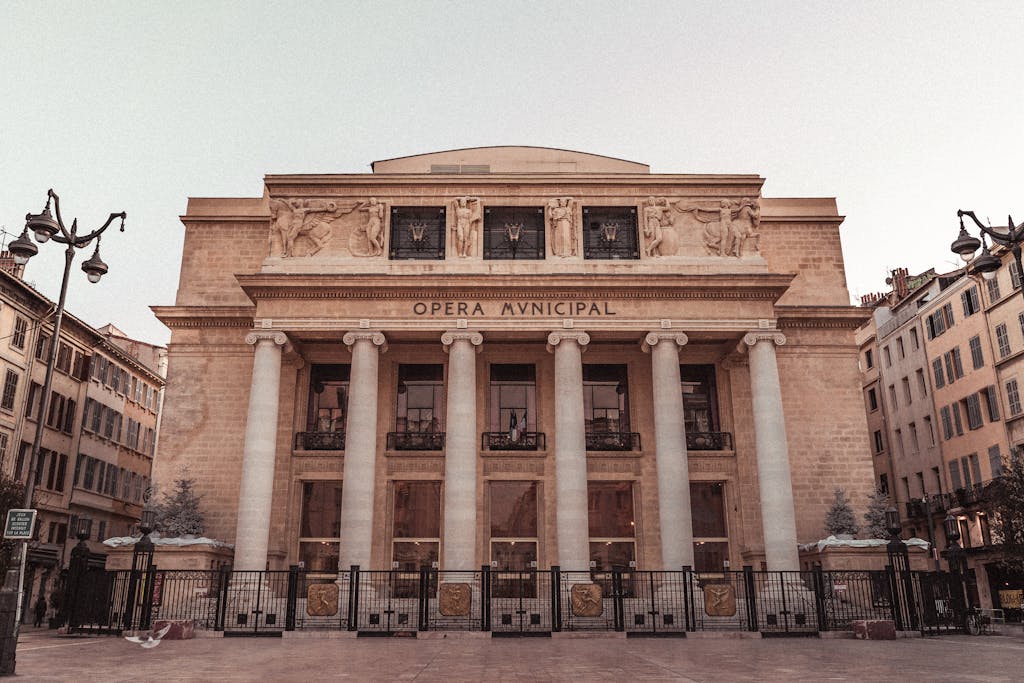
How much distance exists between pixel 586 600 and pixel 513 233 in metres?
14.2

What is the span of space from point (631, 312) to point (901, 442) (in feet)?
90.0

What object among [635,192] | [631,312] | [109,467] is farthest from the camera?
[109,467]

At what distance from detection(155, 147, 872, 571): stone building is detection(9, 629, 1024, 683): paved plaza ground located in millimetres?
9015

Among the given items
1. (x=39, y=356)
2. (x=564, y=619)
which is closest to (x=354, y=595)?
(x=564, y=619)

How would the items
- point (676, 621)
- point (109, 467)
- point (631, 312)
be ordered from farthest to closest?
point (109, 467)
point (631, 312)
point (676, 621)

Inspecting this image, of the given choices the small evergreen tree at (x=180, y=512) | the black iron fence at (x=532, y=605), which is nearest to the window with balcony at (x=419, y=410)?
the black iron fence at (x=532, y=605)

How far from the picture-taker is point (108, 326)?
172ft

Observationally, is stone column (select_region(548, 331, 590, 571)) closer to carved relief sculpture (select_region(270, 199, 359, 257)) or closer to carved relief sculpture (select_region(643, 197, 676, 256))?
Result: carved relief sculpture (select_region(643, 197, 676, 256))

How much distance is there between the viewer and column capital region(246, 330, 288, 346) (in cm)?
2820

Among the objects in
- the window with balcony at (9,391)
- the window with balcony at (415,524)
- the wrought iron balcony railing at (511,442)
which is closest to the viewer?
the window with balcony at (415,524)

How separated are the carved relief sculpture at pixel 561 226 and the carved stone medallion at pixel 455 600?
13.2 meters

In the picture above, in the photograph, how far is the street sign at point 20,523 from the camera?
12.8m

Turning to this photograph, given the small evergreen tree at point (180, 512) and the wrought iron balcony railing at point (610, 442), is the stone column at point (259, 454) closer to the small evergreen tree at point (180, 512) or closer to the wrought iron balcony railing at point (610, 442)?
the small evergreen tree at point (180, 512)

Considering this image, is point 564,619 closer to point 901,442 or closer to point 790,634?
point 790,634
